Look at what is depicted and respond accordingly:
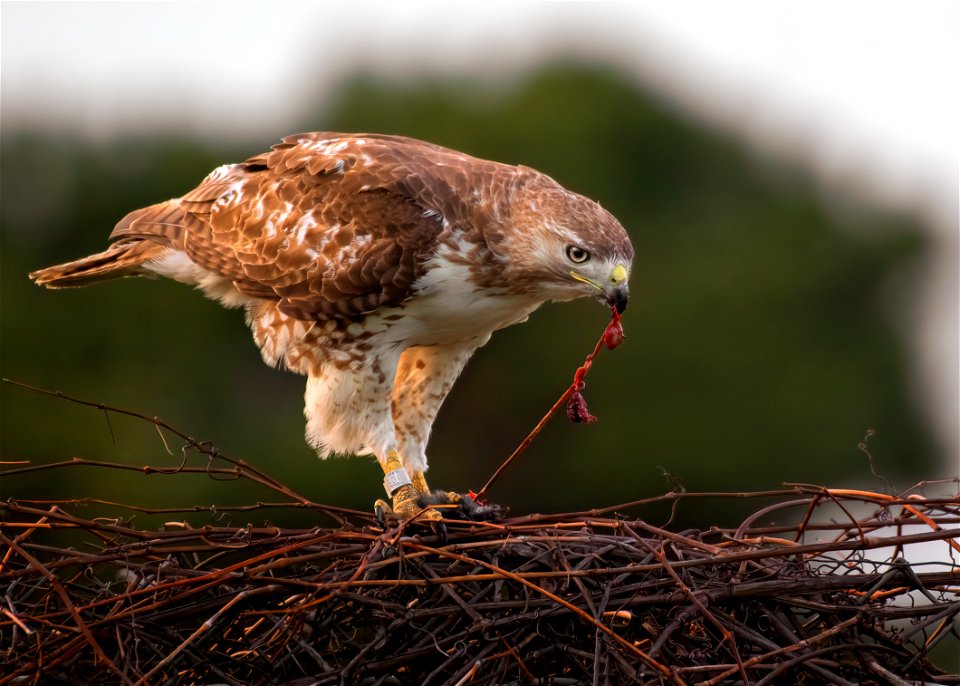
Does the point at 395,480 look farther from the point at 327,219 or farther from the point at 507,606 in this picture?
the point at 507,606

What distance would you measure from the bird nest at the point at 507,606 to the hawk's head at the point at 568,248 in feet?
5.42

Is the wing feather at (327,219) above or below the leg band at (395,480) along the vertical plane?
above

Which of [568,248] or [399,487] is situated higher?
[568,248]

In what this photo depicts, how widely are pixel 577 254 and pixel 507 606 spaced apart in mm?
2122

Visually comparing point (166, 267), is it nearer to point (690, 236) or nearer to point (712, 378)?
point (712, 378)

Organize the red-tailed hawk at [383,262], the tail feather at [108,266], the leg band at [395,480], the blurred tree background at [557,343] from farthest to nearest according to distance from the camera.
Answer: the blurred tree background at [557,343]
the tail feather at [108,266]
the leg band at [395,480]
the red-tailed hawk at [383,262]

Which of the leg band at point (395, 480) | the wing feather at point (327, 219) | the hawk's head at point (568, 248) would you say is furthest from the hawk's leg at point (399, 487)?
the hawk's head at point (568, 248)

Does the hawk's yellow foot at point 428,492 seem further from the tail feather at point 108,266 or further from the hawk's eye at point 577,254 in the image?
the tail feather at point 108,266

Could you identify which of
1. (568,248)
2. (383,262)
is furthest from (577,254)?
(383,262)

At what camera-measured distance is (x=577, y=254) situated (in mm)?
6270

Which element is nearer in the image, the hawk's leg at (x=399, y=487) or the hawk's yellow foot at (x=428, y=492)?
the hawk's yellow foot at (x=428, y=492)

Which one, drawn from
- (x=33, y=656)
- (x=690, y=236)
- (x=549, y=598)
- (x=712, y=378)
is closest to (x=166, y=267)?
(x=33, y=656)

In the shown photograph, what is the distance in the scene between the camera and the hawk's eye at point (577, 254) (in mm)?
6242

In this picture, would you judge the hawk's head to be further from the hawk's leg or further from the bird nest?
the bird nest
